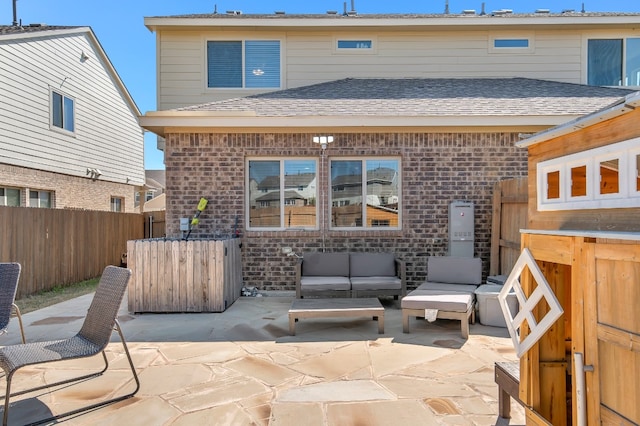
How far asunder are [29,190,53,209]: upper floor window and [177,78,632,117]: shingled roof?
5.92m

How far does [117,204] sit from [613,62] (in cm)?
1577

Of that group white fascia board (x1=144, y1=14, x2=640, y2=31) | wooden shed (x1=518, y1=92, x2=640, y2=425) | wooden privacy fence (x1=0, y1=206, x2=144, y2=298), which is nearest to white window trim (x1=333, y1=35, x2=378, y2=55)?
white fascia board (x1=144, y1=14, x2=640, y2=31)

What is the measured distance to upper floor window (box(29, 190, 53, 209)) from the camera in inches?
433

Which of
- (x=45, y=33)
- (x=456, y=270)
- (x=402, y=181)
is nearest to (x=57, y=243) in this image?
(x=45, y=33)

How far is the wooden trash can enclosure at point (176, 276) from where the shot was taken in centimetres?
647

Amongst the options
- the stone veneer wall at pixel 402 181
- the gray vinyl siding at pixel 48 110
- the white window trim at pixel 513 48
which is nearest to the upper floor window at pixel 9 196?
the gray vinyl siding at pixel 48 110

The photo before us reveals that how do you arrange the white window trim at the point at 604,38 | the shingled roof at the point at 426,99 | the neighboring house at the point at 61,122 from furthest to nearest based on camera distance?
the neighboring house at the point at 61,122
the white window trim at the point at 604,38
the shingled roof at the point at 426,99

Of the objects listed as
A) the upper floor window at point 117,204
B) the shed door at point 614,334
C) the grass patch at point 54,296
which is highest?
the upper floor window at point 117,204

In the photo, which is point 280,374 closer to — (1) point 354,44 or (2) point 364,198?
(2) point 364,198

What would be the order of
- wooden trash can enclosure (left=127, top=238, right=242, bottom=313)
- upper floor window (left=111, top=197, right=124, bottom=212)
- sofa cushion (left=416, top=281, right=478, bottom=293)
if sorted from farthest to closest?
upper floor window (left=111, top=197, right=124, bottom=212), wooden trash can enclosure (left=127, top=238, right=242, bottom=313), sofa cushion (left=416, top=281, right=478, bottom=293)

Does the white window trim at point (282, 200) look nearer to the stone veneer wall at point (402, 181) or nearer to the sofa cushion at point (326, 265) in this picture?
the stone veneer wall at point (402, 181)

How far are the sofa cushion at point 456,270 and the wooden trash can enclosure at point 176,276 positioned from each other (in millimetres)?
3373

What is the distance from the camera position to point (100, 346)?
3.51m

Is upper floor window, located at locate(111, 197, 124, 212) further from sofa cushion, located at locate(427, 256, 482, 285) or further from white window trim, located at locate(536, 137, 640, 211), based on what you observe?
white window trim, located at locate(536, 137, 640, 211)
